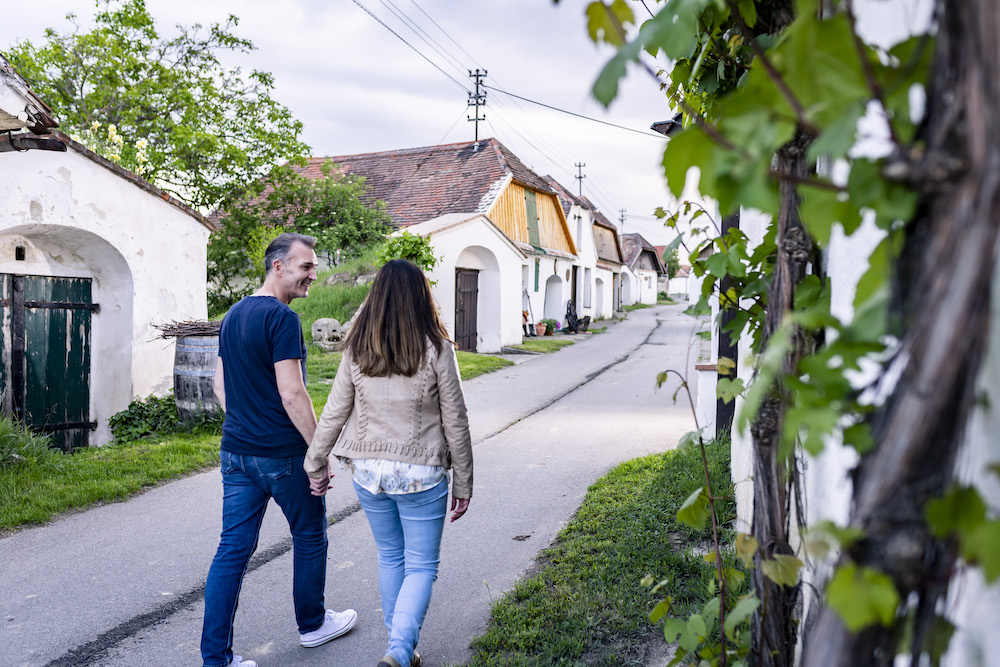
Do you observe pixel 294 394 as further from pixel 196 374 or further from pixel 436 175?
pixel 436 175

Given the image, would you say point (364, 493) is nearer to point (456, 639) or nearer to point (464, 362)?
point (456, 639)

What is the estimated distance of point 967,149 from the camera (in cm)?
79

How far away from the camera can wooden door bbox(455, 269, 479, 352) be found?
17531 millimetres

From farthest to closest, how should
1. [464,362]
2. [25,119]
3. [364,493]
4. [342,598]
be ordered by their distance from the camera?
[464,362]
[25,119]
[342,598]
[364,493]

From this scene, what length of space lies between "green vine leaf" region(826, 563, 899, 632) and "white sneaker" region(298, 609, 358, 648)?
2994 millimetres

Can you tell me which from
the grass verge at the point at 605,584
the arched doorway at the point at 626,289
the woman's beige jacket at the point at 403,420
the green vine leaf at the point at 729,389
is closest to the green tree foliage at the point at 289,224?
the grass verge at the point at 605,584

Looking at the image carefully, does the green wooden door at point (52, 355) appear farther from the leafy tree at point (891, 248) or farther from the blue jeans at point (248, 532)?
the leafy tree at point (891, 248)

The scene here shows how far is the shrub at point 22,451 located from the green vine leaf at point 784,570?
20.4 ft

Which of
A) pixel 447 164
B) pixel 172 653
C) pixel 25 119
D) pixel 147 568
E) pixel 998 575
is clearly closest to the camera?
pixel 998 575

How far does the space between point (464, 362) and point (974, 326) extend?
13.7 metres

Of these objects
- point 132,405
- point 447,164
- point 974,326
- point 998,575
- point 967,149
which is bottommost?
point 132,405

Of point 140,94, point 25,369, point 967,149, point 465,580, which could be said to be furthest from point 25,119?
point 140,94

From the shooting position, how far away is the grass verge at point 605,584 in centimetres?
316

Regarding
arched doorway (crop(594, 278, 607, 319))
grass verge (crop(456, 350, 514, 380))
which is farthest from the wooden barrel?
arched doorway (crop(594, 278, 607, 319))
